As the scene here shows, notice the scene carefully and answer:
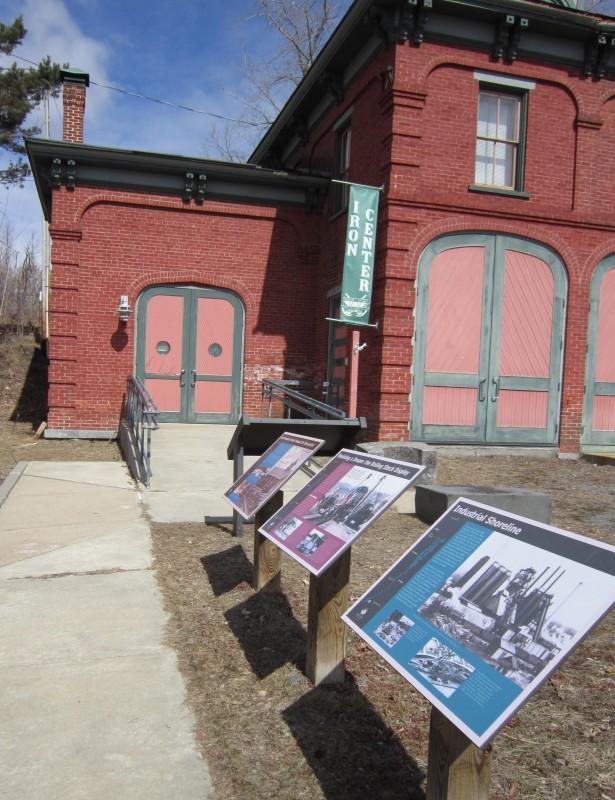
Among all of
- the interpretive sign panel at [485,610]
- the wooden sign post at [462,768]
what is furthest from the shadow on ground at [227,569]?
the wooden sign post at [462,768]

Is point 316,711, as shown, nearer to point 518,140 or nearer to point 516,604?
point 516,604

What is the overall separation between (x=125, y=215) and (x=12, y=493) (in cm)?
716

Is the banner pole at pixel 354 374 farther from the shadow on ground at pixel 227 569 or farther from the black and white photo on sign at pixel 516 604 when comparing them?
the black and white photo on sign at pixel 516 604

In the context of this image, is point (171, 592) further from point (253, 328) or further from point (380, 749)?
point (253, 328)

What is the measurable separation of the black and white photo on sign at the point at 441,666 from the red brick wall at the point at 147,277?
12.0 metres

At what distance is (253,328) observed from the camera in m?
14.1

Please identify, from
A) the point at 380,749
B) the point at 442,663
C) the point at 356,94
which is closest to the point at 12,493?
the point at 380,749

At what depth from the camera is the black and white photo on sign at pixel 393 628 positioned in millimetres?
2219

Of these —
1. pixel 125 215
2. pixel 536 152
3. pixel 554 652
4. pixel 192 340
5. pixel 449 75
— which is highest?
pixel 449 75

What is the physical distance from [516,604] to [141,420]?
798 cm

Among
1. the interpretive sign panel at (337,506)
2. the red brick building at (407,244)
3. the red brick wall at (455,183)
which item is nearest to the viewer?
the interpretive sign panel at (337,506)

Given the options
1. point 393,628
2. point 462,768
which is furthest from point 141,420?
point 462,768

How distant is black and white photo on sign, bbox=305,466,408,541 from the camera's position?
117 inches

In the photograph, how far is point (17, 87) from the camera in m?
18.7
